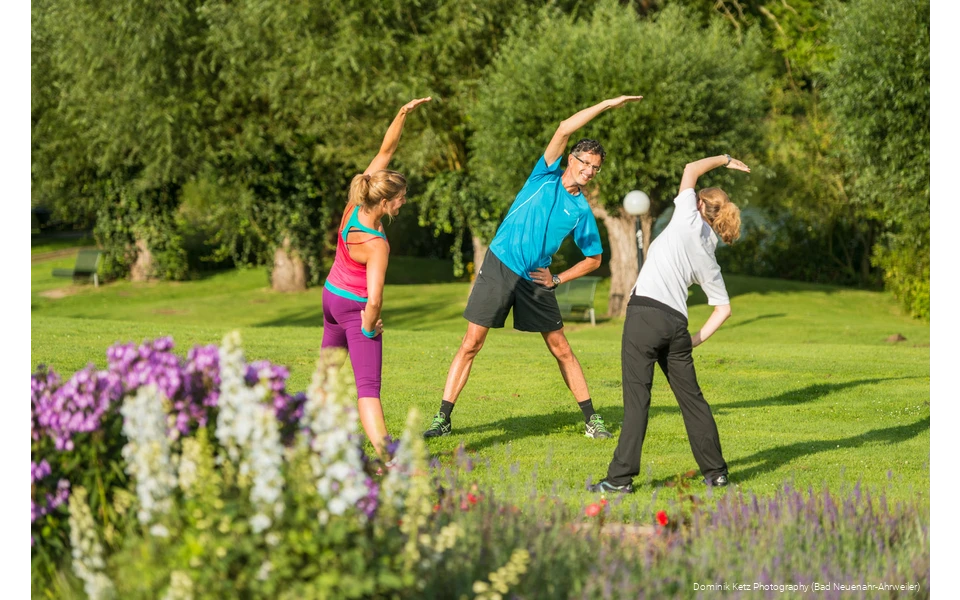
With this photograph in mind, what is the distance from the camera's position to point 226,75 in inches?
988

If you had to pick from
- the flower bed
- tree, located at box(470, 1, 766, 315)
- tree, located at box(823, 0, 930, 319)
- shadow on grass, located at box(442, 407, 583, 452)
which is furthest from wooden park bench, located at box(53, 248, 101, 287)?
the flower bed

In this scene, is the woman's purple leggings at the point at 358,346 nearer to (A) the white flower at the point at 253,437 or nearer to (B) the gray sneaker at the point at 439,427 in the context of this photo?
(B) the gray sneaker at the point at 439,427

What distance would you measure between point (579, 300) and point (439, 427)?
1528 centimetres

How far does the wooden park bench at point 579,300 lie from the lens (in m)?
23.2

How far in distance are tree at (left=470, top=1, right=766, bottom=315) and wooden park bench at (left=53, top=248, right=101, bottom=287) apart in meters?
15.1

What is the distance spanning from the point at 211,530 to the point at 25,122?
164 centimetres

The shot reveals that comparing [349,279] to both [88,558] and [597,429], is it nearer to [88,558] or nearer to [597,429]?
[597,429]

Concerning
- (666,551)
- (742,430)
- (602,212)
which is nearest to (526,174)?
(602,212)

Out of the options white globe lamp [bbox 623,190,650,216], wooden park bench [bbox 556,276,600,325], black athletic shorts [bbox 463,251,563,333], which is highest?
white globe lamp [bbox 623,190,650,216]

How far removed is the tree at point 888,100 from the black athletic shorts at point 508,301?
13.9 meters

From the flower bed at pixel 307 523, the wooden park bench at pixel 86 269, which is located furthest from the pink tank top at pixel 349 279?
the wooden park bench at pixel 86 269

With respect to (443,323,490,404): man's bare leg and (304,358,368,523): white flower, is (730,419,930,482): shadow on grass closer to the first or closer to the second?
(443,323,490,404): man's bare leg

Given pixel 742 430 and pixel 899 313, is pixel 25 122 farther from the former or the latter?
pixel 899 313

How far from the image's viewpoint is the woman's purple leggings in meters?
6.71
